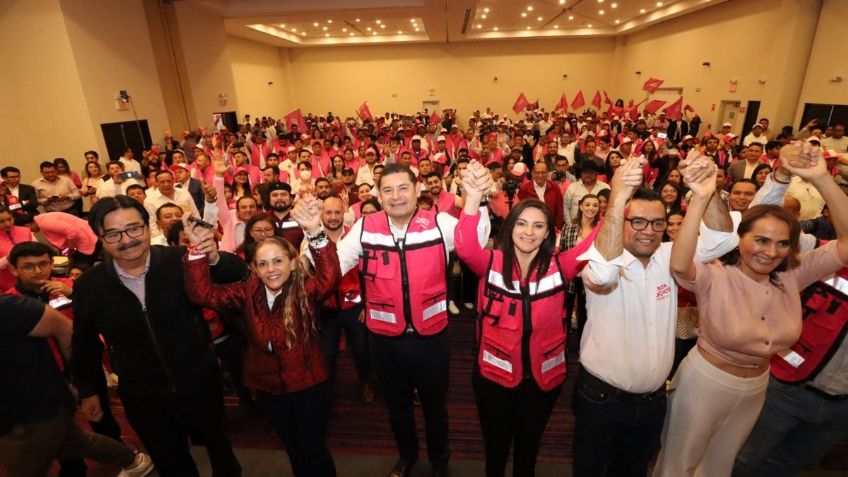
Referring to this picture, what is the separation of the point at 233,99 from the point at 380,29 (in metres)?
7.58

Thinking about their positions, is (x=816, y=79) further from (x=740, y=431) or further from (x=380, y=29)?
(x=380, y=29)

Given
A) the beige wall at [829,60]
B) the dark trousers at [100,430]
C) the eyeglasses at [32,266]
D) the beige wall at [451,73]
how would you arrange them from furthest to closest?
the beige wall at [451,73], the beige wall at [829,60], the dark trousers at [100,430], the eyeglasses at [32,266]

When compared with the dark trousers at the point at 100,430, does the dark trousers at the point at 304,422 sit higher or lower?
higher

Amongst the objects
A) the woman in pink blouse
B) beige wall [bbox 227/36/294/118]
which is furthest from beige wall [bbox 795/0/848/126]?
beige wall [bbox 227/36/294/118]

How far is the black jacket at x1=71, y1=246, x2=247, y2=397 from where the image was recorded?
192 centimetres

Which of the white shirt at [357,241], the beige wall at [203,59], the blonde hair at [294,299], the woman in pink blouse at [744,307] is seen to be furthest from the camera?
the beige wall at [203,59]

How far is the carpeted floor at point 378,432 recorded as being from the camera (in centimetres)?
280

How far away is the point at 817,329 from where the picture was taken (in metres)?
1.98

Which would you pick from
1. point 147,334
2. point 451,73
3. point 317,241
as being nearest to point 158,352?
point 147,334

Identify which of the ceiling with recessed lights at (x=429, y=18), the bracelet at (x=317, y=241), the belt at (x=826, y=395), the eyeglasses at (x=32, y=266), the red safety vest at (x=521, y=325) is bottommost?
the belt at (x=826, y=395)

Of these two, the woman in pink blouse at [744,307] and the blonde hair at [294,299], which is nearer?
the woman in pink blouse at [744,307]

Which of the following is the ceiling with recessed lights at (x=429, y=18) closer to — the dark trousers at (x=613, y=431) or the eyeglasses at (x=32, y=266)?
the eyeglasses at (x=32, y=266)

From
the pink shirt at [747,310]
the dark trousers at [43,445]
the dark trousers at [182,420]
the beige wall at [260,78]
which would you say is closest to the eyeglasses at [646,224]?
the pink shirt at [747,310]

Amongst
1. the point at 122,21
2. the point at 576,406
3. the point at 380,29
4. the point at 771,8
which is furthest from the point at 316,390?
the point at 380,29
